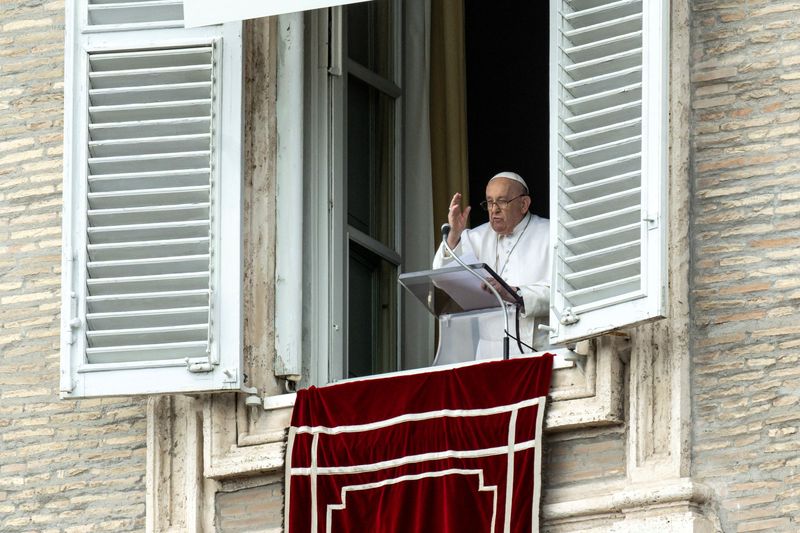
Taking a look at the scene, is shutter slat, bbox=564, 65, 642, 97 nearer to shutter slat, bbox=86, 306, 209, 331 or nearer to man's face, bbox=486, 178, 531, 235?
man's face, bbox=486, 178, 531, 235

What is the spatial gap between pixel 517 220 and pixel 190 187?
4.78 ft

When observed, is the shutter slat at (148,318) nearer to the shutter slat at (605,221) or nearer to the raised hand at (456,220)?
the raised hand at (456,220)

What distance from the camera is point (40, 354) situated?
10.9 m

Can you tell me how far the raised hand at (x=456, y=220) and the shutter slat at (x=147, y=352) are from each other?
1065mm

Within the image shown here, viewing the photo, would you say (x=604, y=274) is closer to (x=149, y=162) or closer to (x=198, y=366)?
(x=198, y=366)

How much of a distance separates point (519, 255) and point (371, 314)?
661 millimetres

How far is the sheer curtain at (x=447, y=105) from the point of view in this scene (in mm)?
12266

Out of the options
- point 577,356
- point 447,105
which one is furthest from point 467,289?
point 447,105

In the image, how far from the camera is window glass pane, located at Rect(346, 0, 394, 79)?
11.7 meters

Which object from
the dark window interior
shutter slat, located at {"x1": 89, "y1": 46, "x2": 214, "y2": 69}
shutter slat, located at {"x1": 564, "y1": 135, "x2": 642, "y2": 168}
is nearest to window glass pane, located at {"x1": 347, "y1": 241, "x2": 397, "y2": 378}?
shutter slat, located at {"x1": 89, "y1": 46, "x2": 214, "y2": 69}

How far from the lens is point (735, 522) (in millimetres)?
9586

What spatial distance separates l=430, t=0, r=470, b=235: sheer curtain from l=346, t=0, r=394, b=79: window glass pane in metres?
0.38

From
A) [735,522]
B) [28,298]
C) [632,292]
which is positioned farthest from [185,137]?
[735,522]

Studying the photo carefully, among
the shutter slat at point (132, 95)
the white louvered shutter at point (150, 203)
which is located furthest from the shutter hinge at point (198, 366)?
the shutter slat at point (132, 95)
